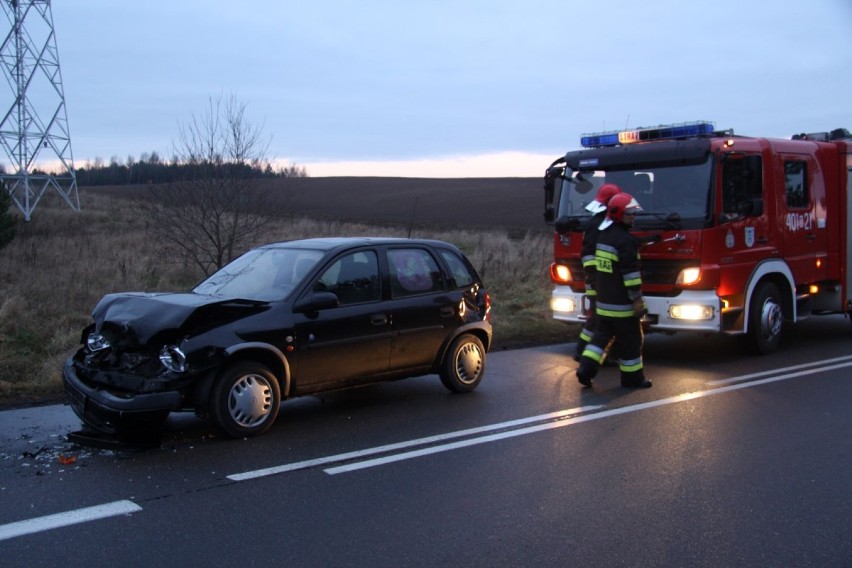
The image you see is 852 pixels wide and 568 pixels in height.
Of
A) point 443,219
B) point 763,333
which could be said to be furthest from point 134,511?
point 443,219

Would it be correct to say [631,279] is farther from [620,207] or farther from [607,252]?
[620,207]

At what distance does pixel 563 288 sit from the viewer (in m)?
10.5

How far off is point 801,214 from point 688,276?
2437 millimetres

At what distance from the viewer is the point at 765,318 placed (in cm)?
1004

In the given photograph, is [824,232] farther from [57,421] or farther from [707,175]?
[57,421]

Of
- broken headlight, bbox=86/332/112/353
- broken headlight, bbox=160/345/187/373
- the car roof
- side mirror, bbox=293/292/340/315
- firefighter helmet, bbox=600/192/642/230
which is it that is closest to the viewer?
broken headlight, bbox=160/345/187/373

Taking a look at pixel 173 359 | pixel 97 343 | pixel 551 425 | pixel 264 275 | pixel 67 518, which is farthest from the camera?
pixel 264 275

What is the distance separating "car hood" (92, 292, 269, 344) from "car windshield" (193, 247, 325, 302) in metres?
0.37

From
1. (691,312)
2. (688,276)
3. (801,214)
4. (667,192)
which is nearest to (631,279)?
(688,276)

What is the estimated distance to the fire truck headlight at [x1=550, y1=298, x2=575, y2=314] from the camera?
33.9 ft

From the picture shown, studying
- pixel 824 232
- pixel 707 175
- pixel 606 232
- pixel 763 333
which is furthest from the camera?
pixel 824 232

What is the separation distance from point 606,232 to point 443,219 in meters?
40.8

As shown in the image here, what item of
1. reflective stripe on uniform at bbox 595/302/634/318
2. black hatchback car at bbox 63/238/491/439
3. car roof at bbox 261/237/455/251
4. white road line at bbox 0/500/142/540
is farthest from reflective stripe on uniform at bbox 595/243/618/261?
white road line at bbox 0/500/142/540

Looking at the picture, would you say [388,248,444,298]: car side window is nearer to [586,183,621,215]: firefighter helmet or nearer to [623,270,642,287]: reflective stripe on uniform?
[623,270,642,287]: reflective stripe on uniform
